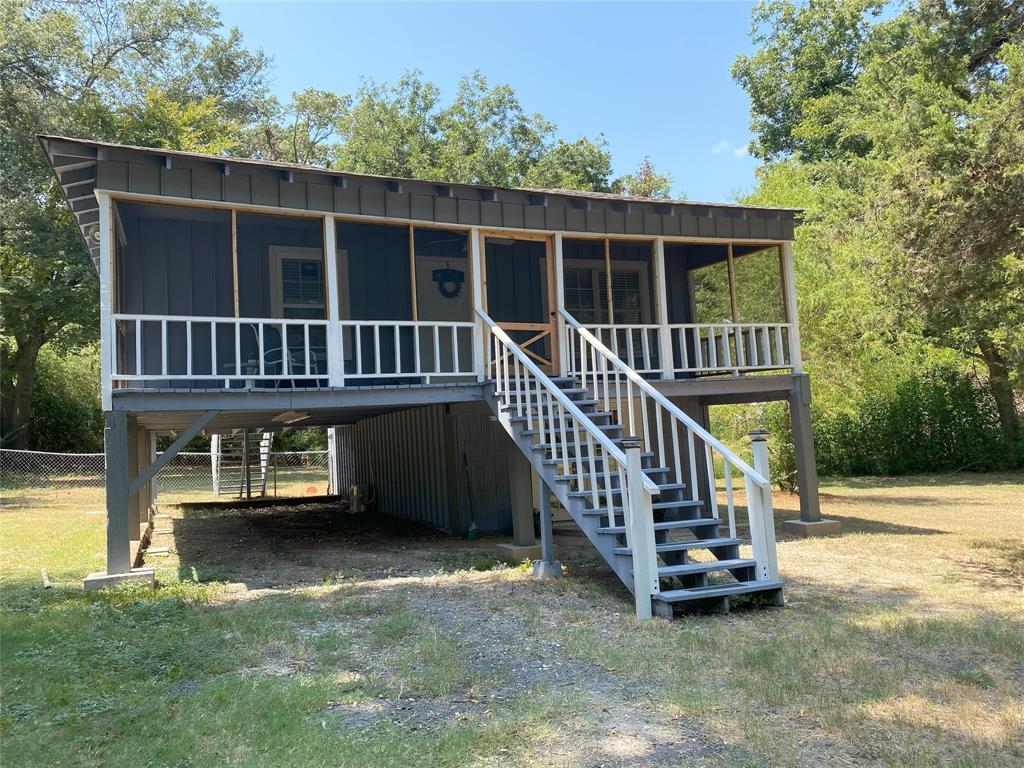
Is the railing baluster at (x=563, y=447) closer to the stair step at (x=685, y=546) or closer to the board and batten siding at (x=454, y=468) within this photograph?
the stair step at (x=685, y=546)

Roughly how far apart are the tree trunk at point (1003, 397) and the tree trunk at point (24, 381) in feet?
92.8

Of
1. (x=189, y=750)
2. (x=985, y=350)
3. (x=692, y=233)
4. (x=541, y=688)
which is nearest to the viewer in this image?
(x=189, y=750)

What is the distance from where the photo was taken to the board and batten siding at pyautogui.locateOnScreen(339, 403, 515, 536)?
39.3 ft

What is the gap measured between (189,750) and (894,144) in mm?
10941

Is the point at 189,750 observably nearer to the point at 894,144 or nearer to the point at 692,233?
the point at 692,233

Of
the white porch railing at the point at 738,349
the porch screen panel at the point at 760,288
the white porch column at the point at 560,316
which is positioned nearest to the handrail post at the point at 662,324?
the white porch railing at the point at 738,349

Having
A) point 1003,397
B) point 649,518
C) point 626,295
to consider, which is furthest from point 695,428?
point 1003,397

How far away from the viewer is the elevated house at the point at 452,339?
7.29 meters

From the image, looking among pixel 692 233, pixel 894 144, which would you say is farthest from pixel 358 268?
pixel 894 144

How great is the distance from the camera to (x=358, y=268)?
11188 mm

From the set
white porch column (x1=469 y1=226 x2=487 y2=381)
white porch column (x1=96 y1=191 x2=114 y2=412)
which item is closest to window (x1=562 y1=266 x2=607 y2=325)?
white porch column (x1=469 y1=226 x2=487 y2=381)

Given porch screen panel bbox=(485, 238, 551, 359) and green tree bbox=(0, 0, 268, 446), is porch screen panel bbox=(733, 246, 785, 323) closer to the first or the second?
porch screen panel bbox=(485, 238, 551, 359)

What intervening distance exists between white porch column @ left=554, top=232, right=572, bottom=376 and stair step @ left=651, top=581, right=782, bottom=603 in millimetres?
4168

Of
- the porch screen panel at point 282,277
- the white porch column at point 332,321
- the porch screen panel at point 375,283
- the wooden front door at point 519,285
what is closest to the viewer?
the white porch column at point 332,321
